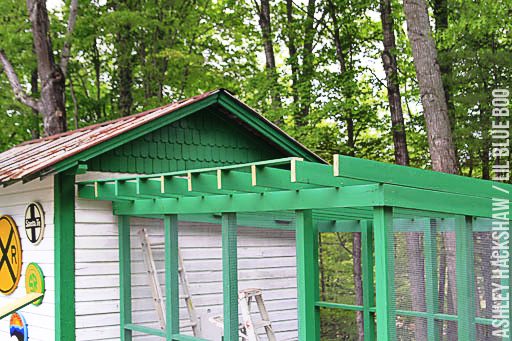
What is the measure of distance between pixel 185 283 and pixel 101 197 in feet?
4.01

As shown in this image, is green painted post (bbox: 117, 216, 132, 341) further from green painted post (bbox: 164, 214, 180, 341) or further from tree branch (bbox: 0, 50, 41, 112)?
tree branch (bbox: 0, 50, 41, 112)

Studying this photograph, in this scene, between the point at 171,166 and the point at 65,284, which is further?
the point at 171,166

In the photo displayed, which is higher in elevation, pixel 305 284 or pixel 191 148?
pixel 191 148

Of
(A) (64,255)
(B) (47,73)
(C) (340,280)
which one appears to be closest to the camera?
(A) (64,255)

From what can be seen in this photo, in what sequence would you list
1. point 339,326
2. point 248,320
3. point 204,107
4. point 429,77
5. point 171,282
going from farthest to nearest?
point 339,326 < point 429,77 < point 204,107 < point 248,320 < point 171,282

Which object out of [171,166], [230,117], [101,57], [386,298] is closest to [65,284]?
[171,166]

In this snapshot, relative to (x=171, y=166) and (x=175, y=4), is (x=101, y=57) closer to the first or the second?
(x=175, y=4)

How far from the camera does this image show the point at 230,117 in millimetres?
7695

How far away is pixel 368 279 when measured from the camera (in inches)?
274

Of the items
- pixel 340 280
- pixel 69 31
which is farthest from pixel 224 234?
pixel 69 31

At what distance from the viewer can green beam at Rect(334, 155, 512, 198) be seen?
3605mm

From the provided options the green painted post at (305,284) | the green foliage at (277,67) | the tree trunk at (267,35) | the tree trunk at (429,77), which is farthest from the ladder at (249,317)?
the tree trunk at (267,35)

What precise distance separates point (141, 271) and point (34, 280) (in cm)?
116

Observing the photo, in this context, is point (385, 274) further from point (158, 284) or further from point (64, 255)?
point (64, 255)
